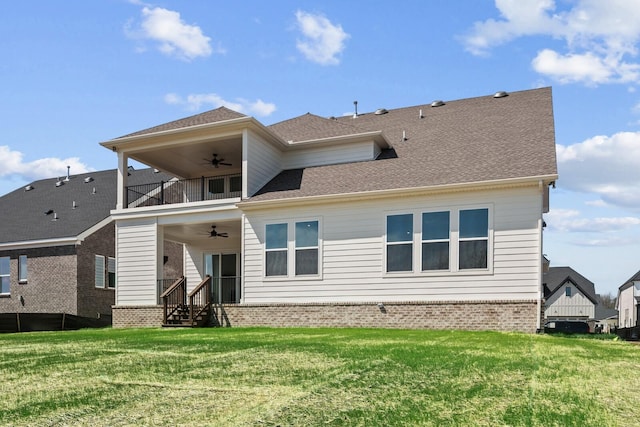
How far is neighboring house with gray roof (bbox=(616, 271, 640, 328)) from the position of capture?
1870 inches

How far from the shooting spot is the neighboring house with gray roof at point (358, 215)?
14.1 m

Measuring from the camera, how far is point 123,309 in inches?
734

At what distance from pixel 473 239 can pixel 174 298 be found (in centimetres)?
997

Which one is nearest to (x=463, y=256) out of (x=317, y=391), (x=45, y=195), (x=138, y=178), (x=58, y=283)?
(x=317, y=391)

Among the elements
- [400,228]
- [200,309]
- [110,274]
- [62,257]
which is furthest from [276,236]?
[110,274]

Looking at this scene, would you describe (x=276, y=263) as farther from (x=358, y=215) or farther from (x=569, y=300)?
(x=569, y=300)

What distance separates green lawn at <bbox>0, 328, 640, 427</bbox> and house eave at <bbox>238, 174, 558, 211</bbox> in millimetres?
6393

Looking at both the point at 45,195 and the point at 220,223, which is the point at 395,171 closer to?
the point at 220,223

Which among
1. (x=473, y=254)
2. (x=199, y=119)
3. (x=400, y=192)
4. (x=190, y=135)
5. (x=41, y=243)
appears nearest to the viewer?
(x=473, y=254)

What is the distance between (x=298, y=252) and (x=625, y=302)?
5156 centimetres

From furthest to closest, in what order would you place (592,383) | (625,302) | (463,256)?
(625,302)
(463,256)
(592,383)

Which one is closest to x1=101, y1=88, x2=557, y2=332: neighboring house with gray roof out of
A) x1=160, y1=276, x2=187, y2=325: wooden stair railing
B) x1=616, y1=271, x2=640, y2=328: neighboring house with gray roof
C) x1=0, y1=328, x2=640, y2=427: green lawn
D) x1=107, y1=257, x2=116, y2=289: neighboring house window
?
x1=160, y1=276, x2=187, y2=325: wooden stair railing

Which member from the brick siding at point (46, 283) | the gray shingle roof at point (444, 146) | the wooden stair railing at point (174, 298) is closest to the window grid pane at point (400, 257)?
the gray shingle roof at point (444, 146)

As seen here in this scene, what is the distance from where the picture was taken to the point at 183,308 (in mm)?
17625
